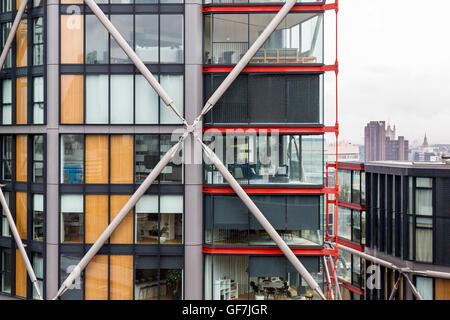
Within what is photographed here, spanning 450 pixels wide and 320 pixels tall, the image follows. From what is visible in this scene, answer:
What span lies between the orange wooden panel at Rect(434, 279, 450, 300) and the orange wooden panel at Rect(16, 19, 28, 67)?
25039mm

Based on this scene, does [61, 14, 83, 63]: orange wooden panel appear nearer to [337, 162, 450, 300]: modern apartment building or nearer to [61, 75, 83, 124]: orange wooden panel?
[61, 75, 83, 124]: orange wooden panel

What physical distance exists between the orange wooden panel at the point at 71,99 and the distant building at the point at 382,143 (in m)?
33.5

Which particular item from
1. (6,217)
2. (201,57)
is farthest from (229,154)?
(6,217)

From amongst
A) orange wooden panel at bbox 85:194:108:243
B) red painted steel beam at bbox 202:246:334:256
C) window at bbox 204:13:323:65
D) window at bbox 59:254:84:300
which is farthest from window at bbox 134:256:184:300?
window at bbox 204:13:323:65

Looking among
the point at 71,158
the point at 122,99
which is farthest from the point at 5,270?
the point at 122,99

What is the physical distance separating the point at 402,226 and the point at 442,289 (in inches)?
164

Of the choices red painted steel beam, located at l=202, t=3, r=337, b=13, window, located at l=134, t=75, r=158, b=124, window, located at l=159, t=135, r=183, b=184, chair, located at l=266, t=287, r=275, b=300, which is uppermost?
red painted steel beam, located at l=202, t=3, r=337, b=13

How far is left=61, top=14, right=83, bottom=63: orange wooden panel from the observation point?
20.5 metres

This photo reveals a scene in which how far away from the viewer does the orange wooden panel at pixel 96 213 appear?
20.6 m

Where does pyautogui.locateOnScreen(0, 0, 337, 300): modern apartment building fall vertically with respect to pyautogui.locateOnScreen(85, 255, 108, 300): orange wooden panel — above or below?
above

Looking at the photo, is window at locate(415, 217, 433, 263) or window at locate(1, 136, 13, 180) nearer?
window at locate(1, 136, 13, 180)

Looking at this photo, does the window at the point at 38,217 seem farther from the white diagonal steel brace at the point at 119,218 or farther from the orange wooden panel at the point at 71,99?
the orange wooden panel at the point at 71,99

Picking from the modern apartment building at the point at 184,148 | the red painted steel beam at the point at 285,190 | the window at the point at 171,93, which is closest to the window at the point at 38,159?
the modern apartment building at the point at 184,148
